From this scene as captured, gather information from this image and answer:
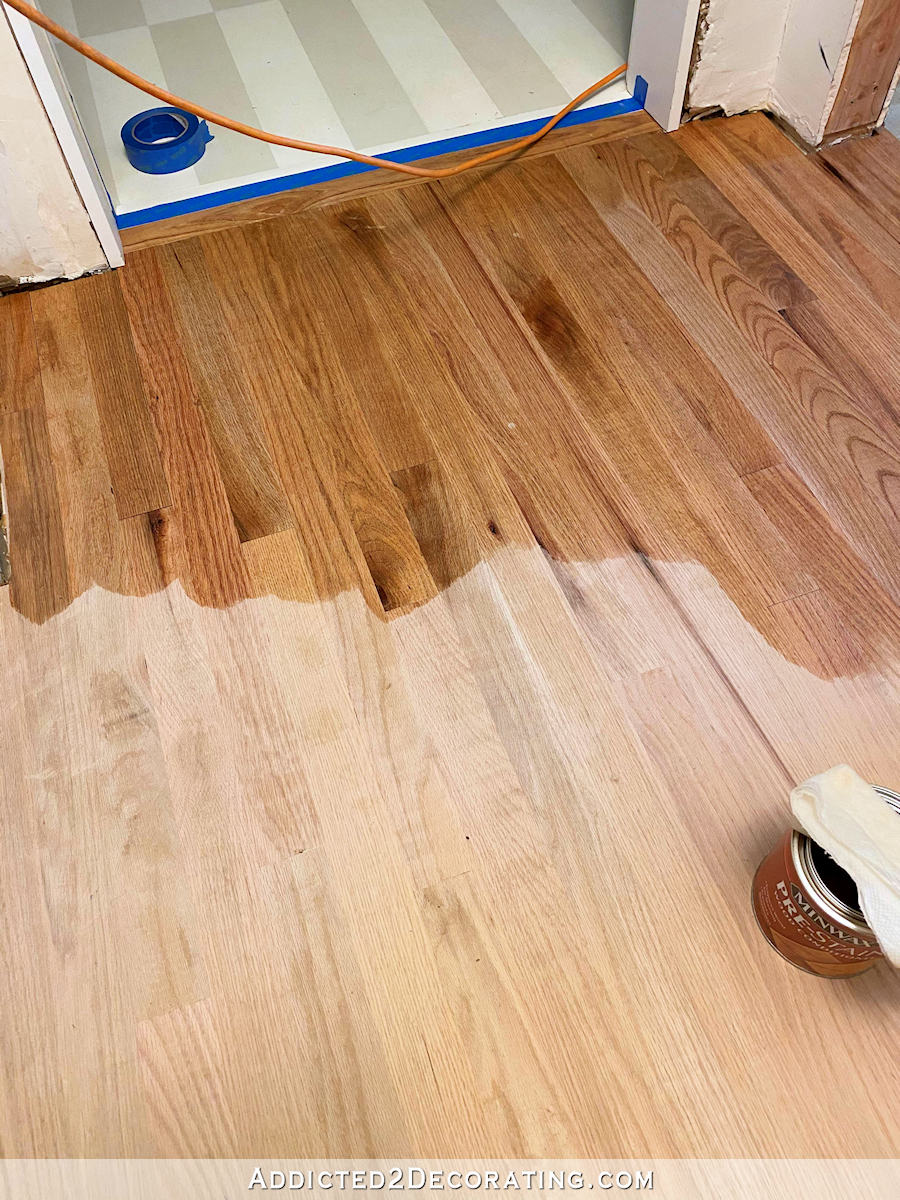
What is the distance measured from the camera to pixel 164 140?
2.03 meters

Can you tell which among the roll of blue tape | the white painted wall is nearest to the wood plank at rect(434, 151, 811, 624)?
the white painted wall

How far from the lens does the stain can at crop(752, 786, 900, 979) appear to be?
97 centimetres

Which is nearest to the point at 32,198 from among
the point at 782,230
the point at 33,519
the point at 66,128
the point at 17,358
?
the point at 66,128

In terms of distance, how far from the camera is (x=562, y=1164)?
1000mm

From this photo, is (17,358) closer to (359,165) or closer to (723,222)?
(359,165)

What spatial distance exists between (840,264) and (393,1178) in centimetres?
169

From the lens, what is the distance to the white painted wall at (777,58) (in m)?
1.82

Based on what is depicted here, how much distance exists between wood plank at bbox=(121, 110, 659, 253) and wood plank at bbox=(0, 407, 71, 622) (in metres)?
0.51

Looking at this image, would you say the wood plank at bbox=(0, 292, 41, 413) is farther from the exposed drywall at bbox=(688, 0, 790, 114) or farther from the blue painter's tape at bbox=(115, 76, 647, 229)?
the exposed drywall at bbox=(688, 0, 790, 114)

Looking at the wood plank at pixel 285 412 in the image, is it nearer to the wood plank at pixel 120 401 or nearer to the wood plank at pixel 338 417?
the wood plank at pixel 338 417

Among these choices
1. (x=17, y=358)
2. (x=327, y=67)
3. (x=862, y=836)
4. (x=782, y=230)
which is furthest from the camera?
(x=327, y=67)

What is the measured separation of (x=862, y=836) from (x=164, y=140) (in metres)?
1.95

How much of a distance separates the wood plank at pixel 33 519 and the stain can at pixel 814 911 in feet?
3.56

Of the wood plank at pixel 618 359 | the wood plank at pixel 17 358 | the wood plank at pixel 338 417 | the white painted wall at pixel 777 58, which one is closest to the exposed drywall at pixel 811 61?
the white painted wall at pixel 777 58
